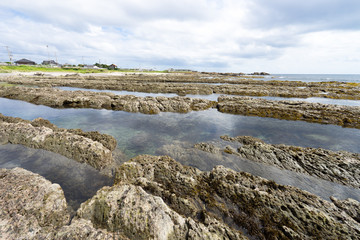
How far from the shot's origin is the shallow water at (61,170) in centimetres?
826

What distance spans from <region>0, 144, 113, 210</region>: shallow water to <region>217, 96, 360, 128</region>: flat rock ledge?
21204 mm

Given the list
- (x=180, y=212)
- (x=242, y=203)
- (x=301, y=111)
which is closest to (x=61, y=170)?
(x=180, y=212)

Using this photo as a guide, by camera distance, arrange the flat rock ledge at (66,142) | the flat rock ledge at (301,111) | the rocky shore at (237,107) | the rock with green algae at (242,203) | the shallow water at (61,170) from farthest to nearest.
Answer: the rocky shore at (237,107) → the flat rock ledge at (301,111) → the flat rock ledge at (66,142) → the shallow water at (61,170) → the rock with green algae at (242,203)

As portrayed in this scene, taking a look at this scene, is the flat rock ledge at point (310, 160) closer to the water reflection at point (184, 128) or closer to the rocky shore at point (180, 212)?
the rocky shore at point (180, 212)

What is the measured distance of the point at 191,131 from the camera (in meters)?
17.2

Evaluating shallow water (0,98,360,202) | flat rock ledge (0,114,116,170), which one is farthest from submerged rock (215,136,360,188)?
flat rock ledge (0,114,116,170)

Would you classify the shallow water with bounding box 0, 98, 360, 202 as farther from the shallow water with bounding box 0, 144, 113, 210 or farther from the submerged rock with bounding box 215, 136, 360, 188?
the submerged rock with bounding box 215, 136, 360, 188

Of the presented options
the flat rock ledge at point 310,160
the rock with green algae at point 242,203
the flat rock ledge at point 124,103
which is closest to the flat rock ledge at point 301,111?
the flat rock ledge at point 124,103

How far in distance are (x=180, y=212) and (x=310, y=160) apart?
1017cm

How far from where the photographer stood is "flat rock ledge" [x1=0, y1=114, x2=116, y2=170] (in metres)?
10.4

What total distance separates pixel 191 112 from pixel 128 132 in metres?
11.6

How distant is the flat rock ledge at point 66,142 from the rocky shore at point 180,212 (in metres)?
3.05

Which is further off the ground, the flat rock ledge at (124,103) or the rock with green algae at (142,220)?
the flat rock ledge at (124,103)

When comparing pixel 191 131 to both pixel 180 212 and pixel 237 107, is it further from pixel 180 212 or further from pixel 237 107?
pixel 237 107
